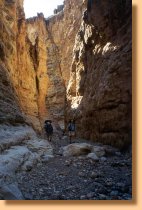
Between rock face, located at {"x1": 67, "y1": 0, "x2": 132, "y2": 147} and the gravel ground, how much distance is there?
3.00ft

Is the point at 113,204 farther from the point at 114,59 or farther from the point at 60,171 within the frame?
the point at 114,59

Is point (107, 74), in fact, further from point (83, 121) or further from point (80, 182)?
point (80, 182)

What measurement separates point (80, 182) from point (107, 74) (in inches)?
158

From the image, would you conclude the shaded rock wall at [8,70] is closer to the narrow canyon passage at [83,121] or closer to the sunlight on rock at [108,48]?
the narrow canyon passage at [83,121]

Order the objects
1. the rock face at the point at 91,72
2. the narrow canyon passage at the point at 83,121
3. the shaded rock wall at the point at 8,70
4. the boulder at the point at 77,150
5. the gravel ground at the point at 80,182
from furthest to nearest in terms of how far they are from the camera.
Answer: the shaded rock wall at the point at 8,70, the rock face at the point at 91,72, the boulder at the point at 77,150, the narrow canyon passage at the point at 83,121, the gravel ground at the point at 80,182

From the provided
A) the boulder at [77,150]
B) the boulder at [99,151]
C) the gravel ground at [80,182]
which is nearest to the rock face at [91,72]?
the boulder at [99,151]

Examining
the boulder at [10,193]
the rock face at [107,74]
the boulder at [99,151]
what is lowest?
the boulder at [10,193]

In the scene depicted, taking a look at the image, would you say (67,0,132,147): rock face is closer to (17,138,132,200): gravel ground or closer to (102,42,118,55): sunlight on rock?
(102,42,118,55): sunlight on rock

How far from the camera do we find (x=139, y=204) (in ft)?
13.1

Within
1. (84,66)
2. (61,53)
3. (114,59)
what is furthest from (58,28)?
(114,59)

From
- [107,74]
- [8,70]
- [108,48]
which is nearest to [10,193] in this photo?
[107,74]

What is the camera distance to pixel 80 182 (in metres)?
4.32

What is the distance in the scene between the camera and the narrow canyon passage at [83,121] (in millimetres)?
4207

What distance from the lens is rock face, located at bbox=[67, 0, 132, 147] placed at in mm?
6418
